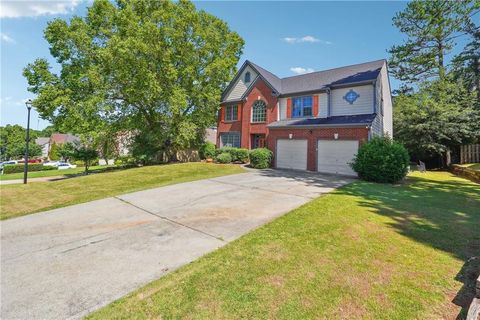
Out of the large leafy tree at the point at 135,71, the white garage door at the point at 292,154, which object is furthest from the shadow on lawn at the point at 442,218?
the large leafy tree at the point at 135,71

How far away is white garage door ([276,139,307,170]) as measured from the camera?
55.3 feet

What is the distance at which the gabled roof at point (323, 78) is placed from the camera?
17.0 metres

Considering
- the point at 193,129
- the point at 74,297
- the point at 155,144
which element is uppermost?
the point at 193,129

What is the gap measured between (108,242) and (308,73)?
21548 mm

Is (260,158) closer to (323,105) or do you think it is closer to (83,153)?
(323,105)

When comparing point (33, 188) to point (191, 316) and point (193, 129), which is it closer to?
point (193, 129)

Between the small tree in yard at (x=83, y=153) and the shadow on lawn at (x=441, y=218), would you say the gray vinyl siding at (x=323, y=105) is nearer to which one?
the shadow on lawn at (x=441, y=218)

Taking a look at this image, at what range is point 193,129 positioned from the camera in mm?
21594

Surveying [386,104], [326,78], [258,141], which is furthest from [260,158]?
[386,104]

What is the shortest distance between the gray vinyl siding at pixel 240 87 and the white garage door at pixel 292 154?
25.4 ft

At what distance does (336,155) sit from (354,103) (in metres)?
4.27

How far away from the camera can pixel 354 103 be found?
16.4 meters

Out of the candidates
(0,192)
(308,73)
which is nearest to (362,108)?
(308,73)

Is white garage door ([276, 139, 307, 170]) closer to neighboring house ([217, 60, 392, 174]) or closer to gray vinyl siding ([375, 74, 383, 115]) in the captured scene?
neighboring house ([217, 60, 392, 174])
